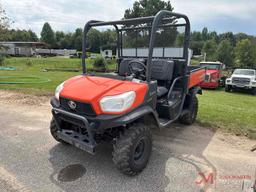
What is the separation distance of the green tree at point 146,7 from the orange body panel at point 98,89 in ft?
81.1

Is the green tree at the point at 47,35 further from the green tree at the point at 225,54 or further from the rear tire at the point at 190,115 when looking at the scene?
the rear tire at the point at 190,115

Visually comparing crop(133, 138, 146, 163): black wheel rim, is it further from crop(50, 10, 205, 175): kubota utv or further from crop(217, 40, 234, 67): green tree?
crop(217, 40, 234, 67): green tree

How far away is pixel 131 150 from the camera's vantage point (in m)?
2.60

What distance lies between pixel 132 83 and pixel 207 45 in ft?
115

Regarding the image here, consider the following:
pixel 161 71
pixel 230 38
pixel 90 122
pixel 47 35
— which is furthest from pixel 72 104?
pixel 47 35

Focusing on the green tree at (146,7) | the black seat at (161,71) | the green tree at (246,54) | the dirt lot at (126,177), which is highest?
the green tree at (146,7)

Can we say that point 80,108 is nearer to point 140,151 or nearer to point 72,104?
point 72,104

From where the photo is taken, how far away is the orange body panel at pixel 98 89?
254 centimetres

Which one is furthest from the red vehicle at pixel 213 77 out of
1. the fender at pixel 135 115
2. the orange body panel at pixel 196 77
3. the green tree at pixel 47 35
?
the green tree at pixel 47 35

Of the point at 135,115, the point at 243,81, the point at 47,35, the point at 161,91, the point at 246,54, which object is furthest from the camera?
the point at 47,35

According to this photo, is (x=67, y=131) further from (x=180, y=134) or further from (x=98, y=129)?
(x=180, y=134)

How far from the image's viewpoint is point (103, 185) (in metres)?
2.54

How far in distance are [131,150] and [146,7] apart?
26.7 metres

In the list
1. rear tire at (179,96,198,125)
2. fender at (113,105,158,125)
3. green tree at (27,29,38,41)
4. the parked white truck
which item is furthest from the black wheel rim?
green tree at (27,29,38,41)
